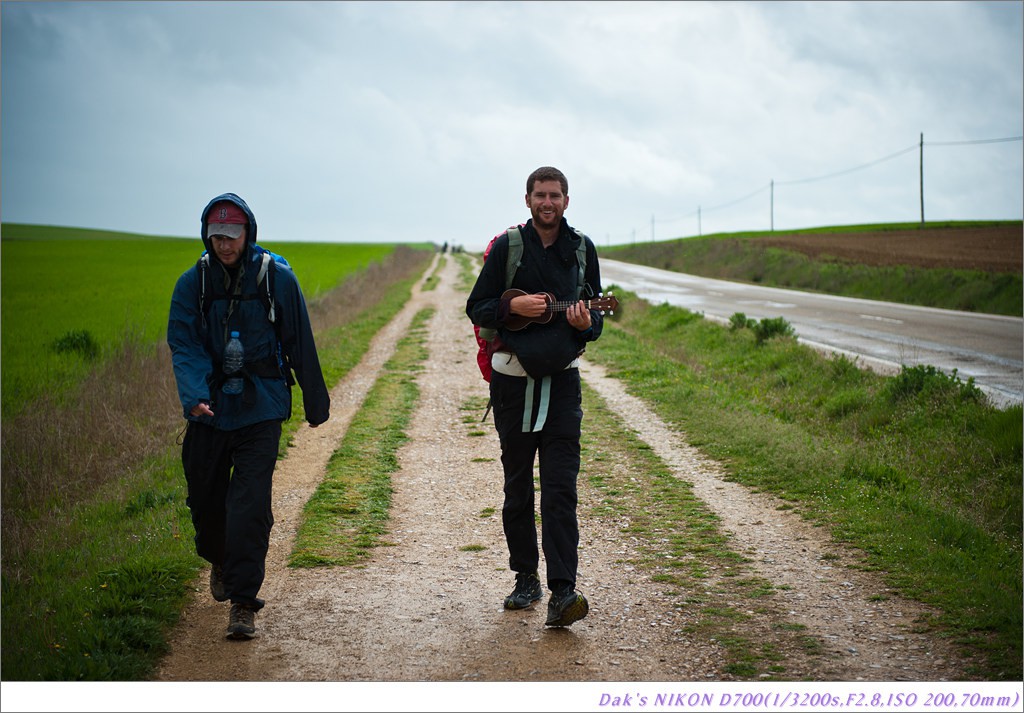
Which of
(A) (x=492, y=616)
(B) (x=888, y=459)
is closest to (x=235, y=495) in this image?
(A) (x=492, y=616)

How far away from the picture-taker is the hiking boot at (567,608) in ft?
15.4

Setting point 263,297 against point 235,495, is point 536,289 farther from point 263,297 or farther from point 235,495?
point 235,495

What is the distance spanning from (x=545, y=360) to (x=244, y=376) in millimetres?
1623

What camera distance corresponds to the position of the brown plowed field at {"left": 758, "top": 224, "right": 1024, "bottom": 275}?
3319cm

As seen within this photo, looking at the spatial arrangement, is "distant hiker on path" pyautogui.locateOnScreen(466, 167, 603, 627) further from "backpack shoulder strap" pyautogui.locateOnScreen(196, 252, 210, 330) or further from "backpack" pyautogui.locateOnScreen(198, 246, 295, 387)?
"backpack shoulder strap" pyautogui.locateOnScreen(196, 252, 210, 330)

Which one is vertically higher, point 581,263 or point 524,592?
point 581,263

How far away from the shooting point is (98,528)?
702cm

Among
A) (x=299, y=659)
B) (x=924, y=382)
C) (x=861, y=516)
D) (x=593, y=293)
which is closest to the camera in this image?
(x=299, y=659)

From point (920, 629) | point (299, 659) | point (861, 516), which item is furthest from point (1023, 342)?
point (299, 659)

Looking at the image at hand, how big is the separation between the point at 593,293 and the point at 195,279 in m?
2.19

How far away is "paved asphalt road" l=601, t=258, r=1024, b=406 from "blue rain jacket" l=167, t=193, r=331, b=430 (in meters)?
9.08

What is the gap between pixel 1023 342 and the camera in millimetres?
16609

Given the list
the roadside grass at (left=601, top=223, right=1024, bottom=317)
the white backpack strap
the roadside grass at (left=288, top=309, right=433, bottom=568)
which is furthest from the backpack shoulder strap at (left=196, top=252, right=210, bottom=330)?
the roadside grass at (left=601, top=223, right=1024, bottom=317)

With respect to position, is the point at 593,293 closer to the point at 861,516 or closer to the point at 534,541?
the point at 534,541
